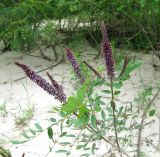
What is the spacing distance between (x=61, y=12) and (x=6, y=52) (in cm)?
96

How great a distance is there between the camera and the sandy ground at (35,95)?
279 cm

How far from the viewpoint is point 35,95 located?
11.5ft

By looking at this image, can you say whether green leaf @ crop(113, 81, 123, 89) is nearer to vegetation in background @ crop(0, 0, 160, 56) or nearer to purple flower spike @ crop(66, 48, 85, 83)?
purple flower spike @ crop(66, 48, 85, 83)

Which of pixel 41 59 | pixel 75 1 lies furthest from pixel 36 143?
pixel 41 59

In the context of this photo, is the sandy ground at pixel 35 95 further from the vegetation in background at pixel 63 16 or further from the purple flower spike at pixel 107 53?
the purple flower spike at pixel 107 53

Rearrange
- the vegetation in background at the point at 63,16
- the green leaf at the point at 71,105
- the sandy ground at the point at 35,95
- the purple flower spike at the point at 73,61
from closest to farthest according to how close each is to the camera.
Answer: the green leaf at the point at 71,105
the purple flower spike at the point at 73,61
the sandy ground at the point at 35,95
the vegetation in background at the point at 63,16

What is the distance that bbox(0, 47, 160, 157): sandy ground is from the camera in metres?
2.79

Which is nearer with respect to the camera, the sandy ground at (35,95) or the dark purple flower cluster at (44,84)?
the dark purple flower cluster at (44,84)

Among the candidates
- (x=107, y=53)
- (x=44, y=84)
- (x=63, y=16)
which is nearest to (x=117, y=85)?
(x=107, y=53)

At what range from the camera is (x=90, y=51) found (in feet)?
14.0

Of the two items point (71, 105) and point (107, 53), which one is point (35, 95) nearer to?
point (107, 53)

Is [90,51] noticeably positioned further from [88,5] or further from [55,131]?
[55,131]

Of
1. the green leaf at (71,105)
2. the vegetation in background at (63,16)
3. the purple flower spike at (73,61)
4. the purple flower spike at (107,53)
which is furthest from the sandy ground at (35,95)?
the green leaf at (71,105)

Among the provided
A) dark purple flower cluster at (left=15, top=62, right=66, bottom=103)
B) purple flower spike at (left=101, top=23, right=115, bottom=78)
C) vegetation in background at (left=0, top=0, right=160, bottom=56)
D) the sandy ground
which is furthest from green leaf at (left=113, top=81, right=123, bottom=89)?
vegetation in background at (left=0, top=0, right=160, bottom=56)
